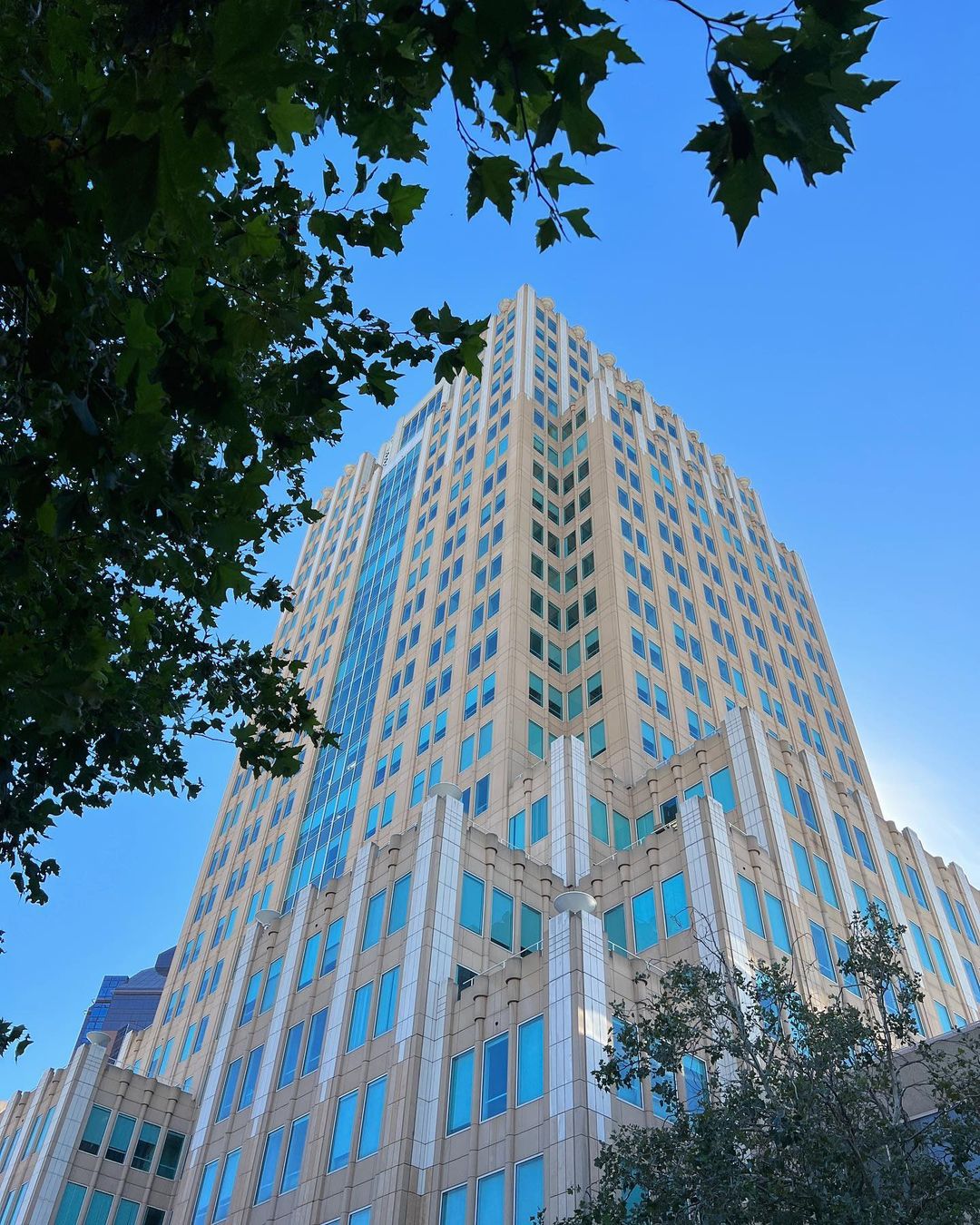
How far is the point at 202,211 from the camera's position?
4133 millimetres

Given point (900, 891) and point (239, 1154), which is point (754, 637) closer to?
point (900, 891)

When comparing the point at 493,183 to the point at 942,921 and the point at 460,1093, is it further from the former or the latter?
the point at 942,921

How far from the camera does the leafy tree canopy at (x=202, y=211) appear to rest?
4.14 m

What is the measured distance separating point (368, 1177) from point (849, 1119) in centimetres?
1706

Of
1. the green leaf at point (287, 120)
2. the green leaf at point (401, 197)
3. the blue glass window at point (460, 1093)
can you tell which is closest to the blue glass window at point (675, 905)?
the blue glass window at point (460, 1093)

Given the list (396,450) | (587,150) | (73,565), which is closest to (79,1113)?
(73,565)

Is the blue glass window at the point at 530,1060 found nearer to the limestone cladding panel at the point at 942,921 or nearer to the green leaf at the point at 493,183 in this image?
the limestone cladding panel at the point at 942,921

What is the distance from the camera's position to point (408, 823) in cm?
4816

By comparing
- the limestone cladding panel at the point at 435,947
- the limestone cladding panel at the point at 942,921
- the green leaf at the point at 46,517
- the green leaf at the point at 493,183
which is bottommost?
the green leaf at the point at 46,517

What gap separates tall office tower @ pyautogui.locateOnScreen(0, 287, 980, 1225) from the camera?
27094mm

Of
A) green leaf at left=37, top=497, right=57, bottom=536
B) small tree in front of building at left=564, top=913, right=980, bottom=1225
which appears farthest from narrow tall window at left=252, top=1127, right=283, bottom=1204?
green leaf at left=37, top=497, right=57, bottom=536

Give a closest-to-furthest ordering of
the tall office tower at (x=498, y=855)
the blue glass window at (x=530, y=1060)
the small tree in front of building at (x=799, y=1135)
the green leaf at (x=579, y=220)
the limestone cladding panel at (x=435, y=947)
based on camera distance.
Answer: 1. the green leaf at (x=579, y=220)
2. the small tree in front of building at (x=799, y=1135)
3. the blue glass window at (x=530, y=1060)
4. the limestone cladding panel at (x=435, y=947)
5. the tall office tower at (x=498, y=855)

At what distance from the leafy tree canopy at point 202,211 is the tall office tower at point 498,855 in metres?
16.4

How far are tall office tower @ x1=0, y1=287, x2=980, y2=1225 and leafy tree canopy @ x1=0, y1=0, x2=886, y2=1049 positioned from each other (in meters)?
16.4
